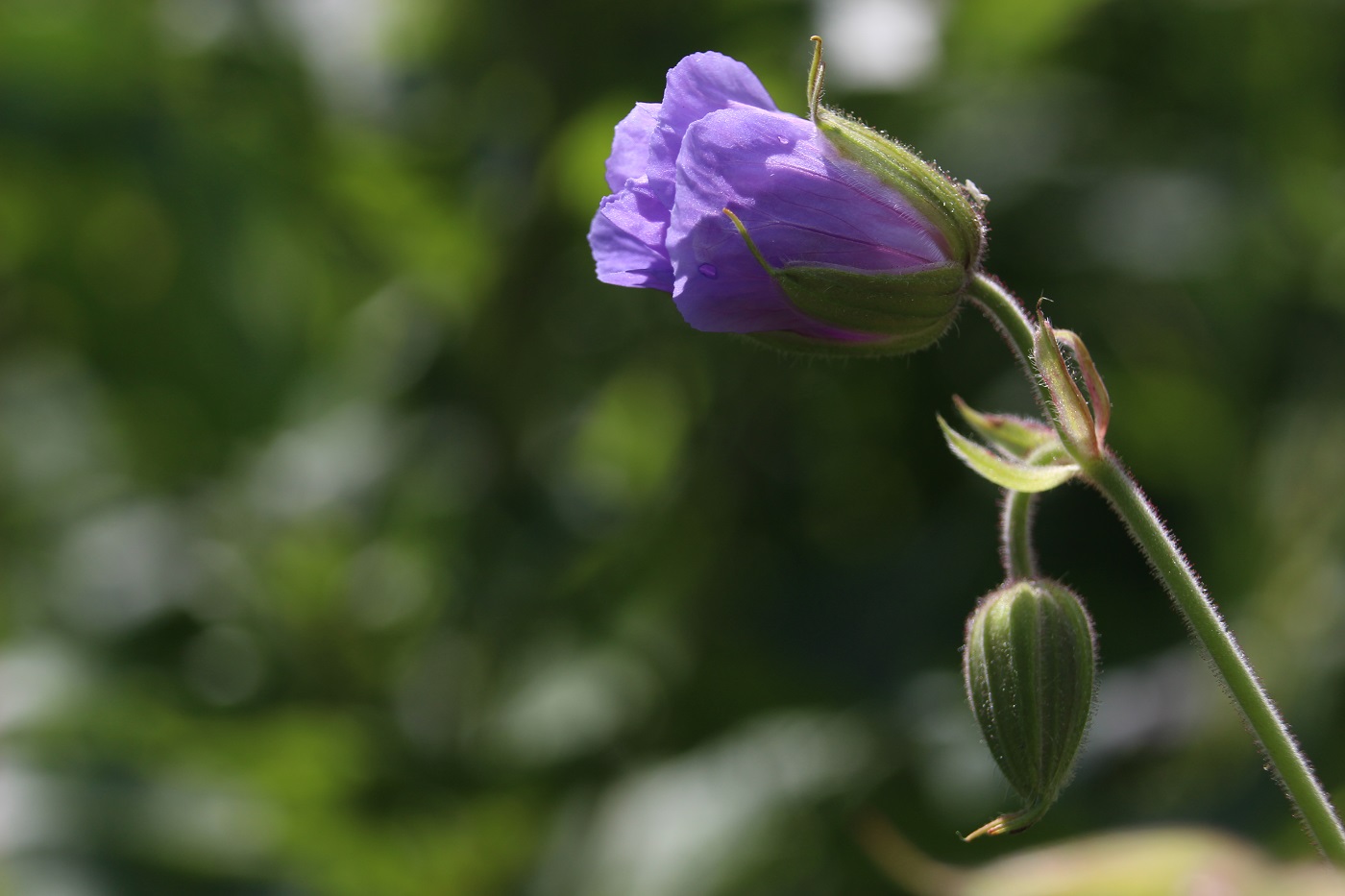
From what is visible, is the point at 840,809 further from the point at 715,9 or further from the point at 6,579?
the point at 6,579

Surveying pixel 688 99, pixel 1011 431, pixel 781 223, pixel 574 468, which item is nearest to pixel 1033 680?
pixel 1011 431

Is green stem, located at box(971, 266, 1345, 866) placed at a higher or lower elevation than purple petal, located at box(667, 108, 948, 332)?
lower

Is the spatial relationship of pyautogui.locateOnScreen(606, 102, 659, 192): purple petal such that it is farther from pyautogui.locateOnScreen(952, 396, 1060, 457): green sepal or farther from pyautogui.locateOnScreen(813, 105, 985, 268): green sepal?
pyautogui.locateOnScreen(952, 396, 1060, 457): green sepal

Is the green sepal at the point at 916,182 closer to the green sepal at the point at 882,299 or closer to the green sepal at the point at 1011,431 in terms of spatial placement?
the green sepal at the point at 882,299

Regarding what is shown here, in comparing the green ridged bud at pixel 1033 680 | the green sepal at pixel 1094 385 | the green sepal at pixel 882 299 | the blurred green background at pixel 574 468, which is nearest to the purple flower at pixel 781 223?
the green sepal at pixel 882 299

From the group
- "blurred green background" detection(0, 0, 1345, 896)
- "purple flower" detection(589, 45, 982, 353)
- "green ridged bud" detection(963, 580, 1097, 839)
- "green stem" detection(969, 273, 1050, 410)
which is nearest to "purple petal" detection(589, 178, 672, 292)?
"purple flower" detection(589, 45, 982, 353)

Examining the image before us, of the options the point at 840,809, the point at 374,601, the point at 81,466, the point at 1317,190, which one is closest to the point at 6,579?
the point at 81,466
